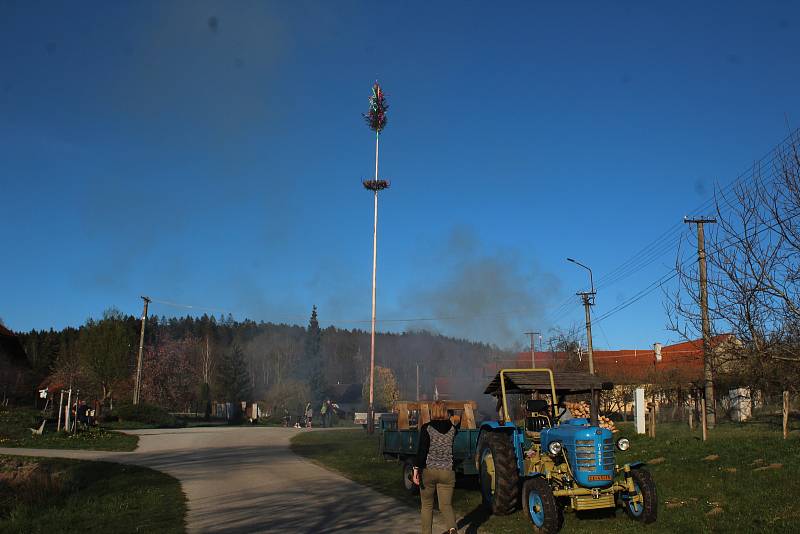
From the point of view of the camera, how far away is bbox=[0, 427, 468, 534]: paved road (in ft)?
31.3

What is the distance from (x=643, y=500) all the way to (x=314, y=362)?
2799 inches

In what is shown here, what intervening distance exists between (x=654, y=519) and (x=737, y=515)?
64.6 inches

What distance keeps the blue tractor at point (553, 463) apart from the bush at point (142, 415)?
35388mm

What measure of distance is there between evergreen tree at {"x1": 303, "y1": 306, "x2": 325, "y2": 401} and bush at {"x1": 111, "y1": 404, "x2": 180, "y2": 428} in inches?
1179

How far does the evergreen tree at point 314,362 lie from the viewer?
74312mm

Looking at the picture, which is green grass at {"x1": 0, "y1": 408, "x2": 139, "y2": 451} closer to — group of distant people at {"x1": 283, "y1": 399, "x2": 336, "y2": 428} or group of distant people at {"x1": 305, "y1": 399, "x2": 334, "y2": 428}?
group of distant people at {"x1": 305, "y1": 399, "x2": 334, "y2": 428}

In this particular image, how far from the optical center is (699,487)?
11.9 metres

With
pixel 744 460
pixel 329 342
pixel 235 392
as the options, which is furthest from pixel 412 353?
pixel 744 460

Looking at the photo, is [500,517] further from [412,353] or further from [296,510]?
[412,353]

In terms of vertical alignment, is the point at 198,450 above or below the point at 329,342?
below

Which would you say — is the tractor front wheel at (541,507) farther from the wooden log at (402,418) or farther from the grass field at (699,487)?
the wooden log at (402,418)

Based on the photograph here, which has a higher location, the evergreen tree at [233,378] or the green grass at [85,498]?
the evergreen tree at [233,378]

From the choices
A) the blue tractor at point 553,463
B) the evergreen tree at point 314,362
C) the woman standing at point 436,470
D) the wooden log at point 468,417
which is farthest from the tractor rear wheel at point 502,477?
the evergreen tree at point 314,362

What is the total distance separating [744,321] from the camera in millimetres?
10367
